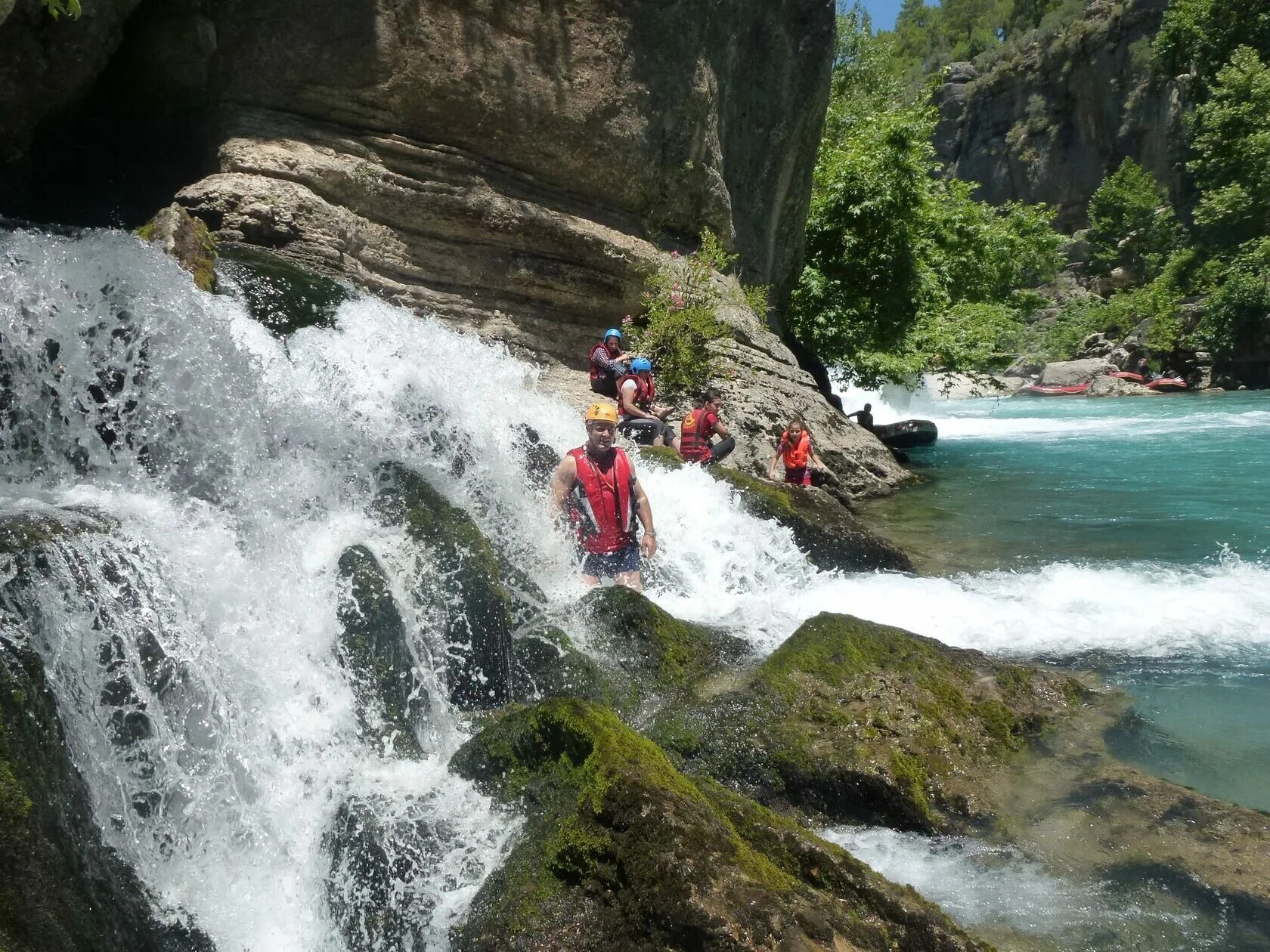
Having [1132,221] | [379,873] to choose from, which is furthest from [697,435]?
[1132,221]

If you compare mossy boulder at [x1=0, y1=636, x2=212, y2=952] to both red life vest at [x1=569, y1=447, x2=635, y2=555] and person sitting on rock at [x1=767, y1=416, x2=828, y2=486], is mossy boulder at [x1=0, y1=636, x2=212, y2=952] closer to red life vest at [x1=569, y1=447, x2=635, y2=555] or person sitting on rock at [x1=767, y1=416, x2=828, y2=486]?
red life vest at [x1=569, y1=447, x2=635, y2=555]

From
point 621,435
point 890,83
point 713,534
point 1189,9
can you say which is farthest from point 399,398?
point 1189,9

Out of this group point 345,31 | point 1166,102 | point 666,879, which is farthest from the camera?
point 1166,102

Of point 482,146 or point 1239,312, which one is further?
point 1239,312

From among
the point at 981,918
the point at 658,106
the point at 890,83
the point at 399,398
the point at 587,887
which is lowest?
the point at 981,918

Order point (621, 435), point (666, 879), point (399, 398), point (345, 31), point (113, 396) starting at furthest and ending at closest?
point (621, 435) → point (345, 31) → point (399, 398) → point (113, 396) → point (666, 879)

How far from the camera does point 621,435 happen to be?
40.2 ft

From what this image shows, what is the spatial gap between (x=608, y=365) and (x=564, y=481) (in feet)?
18.7

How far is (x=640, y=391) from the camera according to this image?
12.5 metres

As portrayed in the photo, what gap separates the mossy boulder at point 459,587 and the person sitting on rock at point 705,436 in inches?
194

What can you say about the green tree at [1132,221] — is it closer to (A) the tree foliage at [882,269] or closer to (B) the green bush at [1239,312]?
(B) the green bush at [1239,312]

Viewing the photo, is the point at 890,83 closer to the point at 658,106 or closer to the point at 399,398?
the point at 658,106

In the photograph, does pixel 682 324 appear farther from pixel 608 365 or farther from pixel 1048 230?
pixel 1048 230

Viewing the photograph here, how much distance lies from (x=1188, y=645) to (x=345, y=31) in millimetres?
9706
